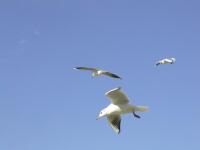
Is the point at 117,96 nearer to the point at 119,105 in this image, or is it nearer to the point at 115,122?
the point at 119,105

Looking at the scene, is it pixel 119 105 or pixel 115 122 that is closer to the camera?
pixel 119 105

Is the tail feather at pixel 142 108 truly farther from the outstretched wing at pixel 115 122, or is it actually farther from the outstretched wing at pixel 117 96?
the outstretched wing at pixel 115 122

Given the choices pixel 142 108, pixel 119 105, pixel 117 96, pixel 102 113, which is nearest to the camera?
pixel 142 108

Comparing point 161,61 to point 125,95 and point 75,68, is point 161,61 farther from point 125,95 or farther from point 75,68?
point 75,68

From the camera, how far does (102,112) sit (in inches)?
1215

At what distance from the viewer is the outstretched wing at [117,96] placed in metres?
28.3

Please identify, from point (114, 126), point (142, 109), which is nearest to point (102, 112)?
point (114, 126)

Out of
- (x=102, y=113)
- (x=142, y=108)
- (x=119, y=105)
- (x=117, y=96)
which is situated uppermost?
(x=102, y=113)

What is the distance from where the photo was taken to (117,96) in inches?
1125

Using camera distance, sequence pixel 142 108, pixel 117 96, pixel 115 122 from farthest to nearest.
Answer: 1. pixel 115 122
2. pixel 117 96
3. pixel 142 108

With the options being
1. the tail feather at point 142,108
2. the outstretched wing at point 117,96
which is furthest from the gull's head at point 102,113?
the tail feather at point 142,108

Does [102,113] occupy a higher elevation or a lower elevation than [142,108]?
higher

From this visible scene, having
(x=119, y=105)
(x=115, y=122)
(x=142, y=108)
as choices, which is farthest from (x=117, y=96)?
(x=115, y=122)

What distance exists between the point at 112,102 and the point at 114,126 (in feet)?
7.56
